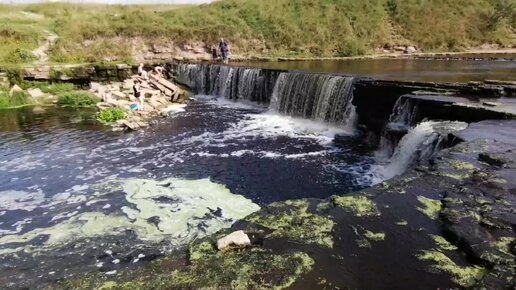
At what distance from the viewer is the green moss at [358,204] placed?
595cm

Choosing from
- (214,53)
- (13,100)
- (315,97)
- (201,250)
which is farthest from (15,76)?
(201,250)

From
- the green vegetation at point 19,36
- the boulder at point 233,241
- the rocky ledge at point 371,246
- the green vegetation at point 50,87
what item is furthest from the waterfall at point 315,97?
the green vegetation at point 19,36

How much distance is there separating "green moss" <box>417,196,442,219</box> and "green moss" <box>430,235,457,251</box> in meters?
0.63

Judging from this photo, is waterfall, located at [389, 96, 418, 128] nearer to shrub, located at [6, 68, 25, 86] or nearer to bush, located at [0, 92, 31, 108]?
bush, located at [0, 92, 31, 108]

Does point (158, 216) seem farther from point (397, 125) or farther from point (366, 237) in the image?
point (397, 125)

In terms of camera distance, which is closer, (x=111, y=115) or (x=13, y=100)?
(x=111, y=115)

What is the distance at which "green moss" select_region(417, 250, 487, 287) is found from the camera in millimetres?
4305

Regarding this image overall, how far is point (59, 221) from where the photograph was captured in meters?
8.35

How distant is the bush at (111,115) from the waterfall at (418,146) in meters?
11.8

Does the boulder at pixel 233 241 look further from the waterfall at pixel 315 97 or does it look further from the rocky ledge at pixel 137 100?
the rocky ledge at pixel 137 100

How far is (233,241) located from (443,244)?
271 cm

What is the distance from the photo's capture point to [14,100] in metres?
21.5

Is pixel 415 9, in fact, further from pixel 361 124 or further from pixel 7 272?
pixel 7 272

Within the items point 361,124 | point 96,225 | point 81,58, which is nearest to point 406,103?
point 361,124
